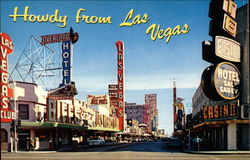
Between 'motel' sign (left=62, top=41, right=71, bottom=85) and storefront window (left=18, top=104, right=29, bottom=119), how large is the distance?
9.32m

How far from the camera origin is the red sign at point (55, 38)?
167 ft

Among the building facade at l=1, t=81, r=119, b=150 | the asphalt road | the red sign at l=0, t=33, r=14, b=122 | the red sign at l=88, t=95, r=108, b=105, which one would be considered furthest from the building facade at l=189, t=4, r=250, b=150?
the red sign at l=88, t=95, r=108, b=105

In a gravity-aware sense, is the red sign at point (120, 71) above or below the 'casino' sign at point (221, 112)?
above

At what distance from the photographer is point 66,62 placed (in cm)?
4916

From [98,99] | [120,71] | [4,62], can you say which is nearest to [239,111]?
[4,62]

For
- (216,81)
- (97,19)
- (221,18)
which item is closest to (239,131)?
(216,81)

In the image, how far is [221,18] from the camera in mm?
28391

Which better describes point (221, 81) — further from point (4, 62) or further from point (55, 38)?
point (55, 38)

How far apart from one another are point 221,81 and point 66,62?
28.2m

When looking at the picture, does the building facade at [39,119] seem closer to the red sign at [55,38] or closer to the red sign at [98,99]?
the red sign at [55,38]

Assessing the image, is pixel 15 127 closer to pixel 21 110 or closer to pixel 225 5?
pixel 21 110

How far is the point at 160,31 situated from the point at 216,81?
1262 centimetres

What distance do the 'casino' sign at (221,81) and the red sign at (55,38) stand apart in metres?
28.8

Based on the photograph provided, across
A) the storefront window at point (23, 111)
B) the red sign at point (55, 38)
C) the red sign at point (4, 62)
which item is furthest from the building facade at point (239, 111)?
the red sign at point (55, 38)
